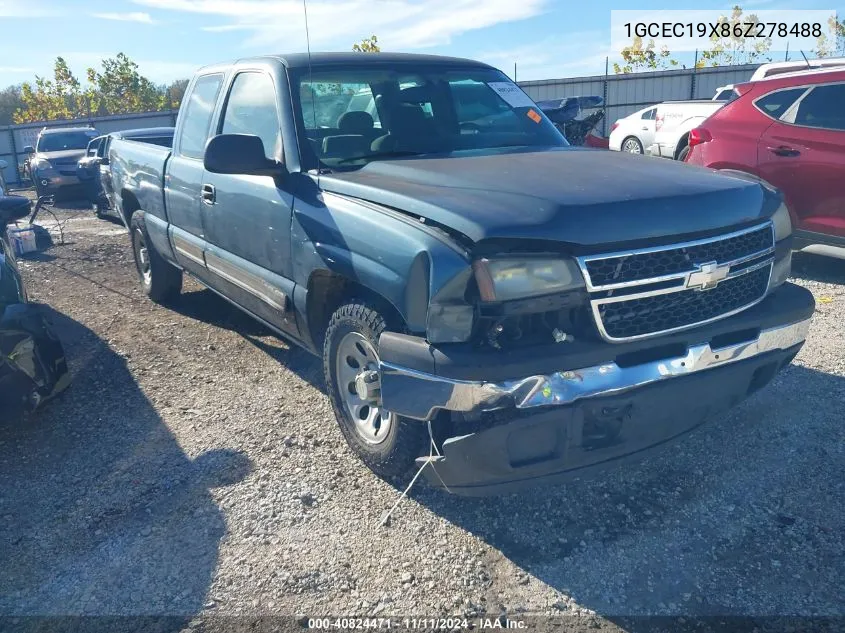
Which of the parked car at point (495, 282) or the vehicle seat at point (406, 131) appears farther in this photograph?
the vehicle seat at point (406, 131)

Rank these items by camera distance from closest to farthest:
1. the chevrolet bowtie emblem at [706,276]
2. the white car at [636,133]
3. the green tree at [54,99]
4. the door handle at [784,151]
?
the chevrolet bowtie emblem at [706,276] < the door handle at [784,151] < the white car at [636,133] < the green tree at [54,99]

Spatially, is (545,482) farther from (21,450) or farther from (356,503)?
(21,450)

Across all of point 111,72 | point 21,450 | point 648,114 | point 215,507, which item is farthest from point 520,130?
point 111,72

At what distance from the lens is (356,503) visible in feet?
10.8

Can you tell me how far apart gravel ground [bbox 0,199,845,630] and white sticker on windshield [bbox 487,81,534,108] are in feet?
6.97

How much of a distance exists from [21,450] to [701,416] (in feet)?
11.2

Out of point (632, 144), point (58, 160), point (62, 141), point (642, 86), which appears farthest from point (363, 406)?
point (642, 86)

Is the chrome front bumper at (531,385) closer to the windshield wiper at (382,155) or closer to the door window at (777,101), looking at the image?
the windshield wiper at (382,155)

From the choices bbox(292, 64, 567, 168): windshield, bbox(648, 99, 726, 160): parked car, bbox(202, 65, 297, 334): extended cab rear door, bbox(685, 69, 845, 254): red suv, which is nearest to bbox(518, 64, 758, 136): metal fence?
bbox(648, 99, 726, 160): parked car

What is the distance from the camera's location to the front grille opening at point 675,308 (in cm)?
267

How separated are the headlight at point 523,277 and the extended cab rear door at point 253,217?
145 cm

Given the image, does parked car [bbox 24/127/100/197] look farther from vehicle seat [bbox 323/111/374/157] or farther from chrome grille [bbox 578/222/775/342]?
chrome grille [bbox 578/222/775/342]

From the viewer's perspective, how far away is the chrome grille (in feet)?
8.64

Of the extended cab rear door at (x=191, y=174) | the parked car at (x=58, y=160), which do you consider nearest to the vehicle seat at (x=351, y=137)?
the extended cab rear door at (x=191, y=174)
